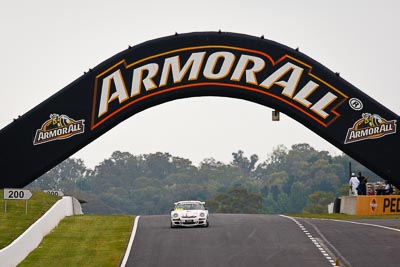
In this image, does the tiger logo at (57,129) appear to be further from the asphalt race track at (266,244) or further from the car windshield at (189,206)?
the car windshield at (189,206)

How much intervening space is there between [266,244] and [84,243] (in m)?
6.64

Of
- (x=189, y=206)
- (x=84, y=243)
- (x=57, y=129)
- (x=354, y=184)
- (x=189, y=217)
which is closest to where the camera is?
(x=84, y=243)

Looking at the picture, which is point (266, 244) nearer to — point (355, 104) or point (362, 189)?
point (355, 104)

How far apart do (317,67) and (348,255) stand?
16.7m

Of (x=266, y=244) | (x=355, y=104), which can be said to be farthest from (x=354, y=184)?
(x=266, y=244)

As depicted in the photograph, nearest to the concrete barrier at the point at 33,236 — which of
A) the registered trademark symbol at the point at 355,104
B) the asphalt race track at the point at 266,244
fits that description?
the asphalt race track at the point at 266,244

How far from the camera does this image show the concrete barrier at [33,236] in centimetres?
3067

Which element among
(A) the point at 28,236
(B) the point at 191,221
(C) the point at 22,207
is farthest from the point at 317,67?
(A) the point at 28,236

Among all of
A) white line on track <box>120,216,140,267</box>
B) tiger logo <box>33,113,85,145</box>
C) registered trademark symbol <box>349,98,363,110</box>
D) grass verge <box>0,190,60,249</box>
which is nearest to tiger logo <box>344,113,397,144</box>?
registered trademark symbol <box>349,98,363,110</box>

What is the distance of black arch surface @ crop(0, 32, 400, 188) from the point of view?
48656 millimetres

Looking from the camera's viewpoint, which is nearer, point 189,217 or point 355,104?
point 189,217

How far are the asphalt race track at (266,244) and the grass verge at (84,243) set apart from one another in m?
0.73

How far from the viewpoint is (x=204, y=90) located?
4906 cm

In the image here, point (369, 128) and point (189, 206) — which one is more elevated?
point (369, 128)
